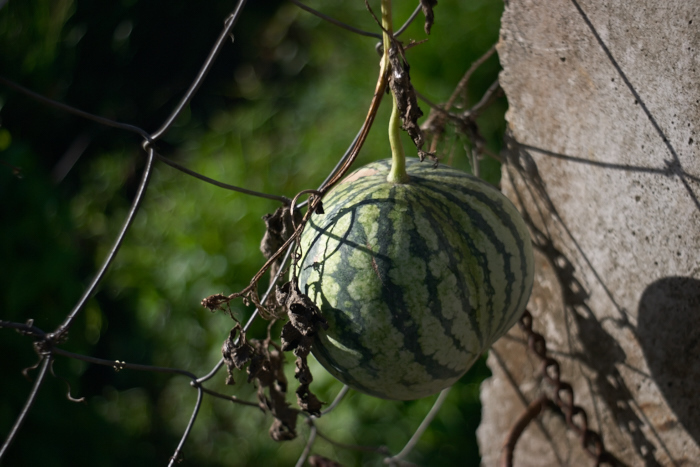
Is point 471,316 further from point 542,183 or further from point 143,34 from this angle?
point 143,34

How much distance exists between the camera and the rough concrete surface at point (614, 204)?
3.80 ft

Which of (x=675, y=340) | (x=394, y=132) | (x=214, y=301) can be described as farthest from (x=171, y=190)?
(x=675, y=340)

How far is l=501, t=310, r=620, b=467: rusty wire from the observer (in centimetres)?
153

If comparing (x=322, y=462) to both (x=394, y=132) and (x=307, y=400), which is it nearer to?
(x=307, y=400)

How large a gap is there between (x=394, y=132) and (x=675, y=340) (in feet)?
2.66

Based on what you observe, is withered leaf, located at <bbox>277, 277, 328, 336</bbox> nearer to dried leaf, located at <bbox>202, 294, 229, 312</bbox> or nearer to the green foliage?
dried leaf, located at <bbox>202, 294, 229, 312</bbox>

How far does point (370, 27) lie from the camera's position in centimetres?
390

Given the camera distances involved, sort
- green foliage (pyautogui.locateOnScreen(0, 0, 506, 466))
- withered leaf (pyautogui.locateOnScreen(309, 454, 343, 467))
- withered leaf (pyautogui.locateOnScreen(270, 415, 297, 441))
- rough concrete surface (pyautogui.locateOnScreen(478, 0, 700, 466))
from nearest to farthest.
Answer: rough concrete surface (pyautogui.locateOnScreen(478, 0, 700, 466)), withered leaf (pyautogui.locateOnScreen(270, 415, 297, 441)), withered leaf (pyautogui.locateOnScreen(309, 454, 343, 467)), green foliage (pyautogui.locateOnScreen(0, 0, 506, 466))

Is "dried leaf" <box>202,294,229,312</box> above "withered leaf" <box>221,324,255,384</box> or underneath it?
above

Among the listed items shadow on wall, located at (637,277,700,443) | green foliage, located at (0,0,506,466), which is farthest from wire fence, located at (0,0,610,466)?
green foliage, located at (0,0,506,466)

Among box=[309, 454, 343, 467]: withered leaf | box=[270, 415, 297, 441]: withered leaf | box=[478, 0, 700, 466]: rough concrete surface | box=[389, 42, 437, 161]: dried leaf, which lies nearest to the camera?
box=[389, 42, 437, 161]: dried leaf

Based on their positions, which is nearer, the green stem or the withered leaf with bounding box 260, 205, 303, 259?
the green stem

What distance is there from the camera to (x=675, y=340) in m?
1.33

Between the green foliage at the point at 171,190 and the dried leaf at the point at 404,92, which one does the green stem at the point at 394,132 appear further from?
the green foliage at the point at 171,190
